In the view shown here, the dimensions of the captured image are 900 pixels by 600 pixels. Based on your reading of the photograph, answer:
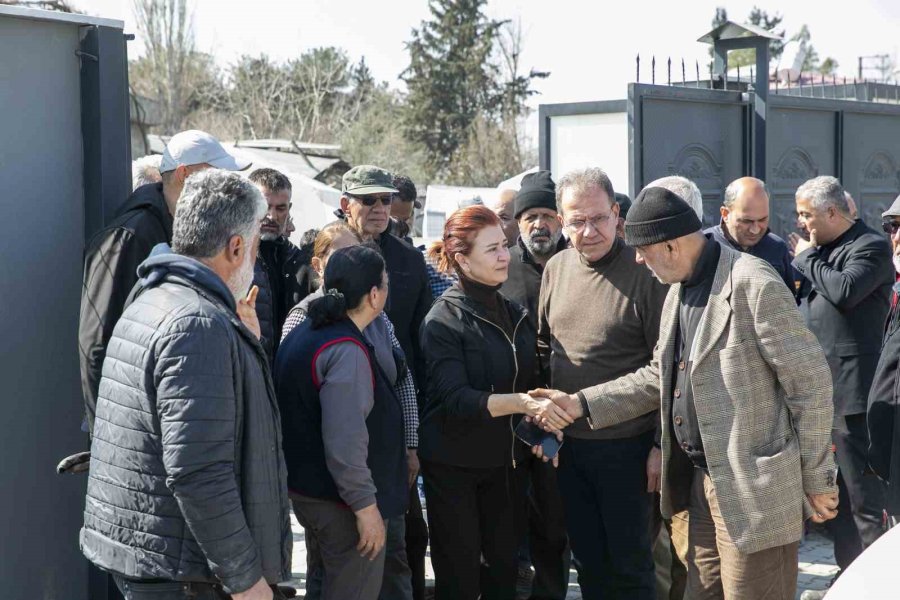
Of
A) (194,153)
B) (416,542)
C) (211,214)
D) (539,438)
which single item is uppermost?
(194,153)

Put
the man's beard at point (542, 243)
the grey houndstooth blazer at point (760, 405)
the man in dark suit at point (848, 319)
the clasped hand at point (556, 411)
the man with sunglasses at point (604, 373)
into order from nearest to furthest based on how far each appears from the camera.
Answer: the grey houndstooth blazer at point (760, 405)
the clasped hand at point (556, 411)
the man with sunglasses at point (604, 373)
the man's beard at point (542, 243)
the man in dark suit at point (848, 319)

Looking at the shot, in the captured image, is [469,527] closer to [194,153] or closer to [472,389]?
[472,389]

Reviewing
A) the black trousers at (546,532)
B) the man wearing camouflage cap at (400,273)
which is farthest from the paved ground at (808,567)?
the man wearing camouflage cap at (400,273)

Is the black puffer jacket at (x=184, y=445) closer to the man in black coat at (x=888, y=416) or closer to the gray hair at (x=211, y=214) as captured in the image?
the gray hair at (x=211, y=214)

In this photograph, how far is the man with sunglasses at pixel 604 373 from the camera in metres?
4.32

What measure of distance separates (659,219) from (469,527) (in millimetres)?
1663

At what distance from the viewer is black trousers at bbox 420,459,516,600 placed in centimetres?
443

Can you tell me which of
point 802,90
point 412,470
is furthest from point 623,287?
point 802,90

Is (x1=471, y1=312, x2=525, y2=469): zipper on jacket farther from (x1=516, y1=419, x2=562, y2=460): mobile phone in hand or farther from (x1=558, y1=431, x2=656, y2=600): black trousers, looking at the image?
(x1=558, y1=431, x2=656, y2=600): black trousers

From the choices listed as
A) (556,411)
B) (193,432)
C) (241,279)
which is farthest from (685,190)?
(193,432)

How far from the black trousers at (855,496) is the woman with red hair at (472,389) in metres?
2.01

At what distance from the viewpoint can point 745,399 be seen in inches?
137

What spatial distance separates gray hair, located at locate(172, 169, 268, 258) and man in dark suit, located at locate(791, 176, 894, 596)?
360cm

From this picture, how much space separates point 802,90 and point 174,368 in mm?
11062
